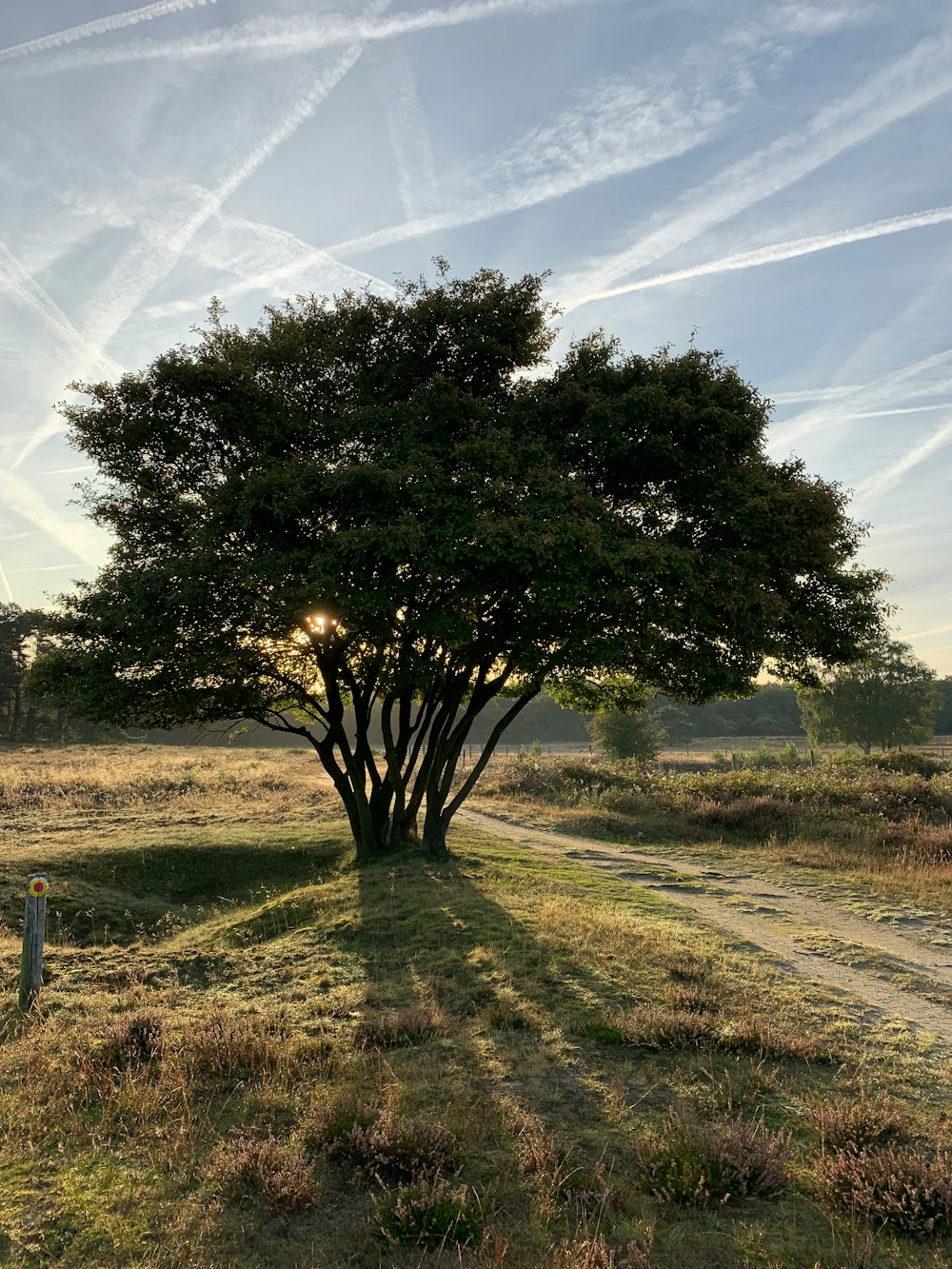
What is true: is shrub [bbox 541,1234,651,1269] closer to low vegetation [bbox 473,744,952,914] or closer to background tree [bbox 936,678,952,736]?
low vegetation [bbox 473,744,952,914]

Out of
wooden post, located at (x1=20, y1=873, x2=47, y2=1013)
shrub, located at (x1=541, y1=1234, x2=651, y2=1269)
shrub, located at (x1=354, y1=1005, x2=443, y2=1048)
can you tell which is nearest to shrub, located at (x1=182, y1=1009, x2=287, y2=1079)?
shrub, located at (x1=354, y1=1005, x2=443, y2=1048)

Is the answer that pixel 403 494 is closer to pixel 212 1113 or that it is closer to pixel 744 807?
pixel 212 1113

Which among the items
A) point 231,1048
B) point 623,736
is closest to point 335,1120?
point 231,1048

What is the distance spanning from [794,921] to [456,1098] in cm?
1003

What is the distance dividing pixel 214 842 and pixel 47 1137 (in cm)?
1838

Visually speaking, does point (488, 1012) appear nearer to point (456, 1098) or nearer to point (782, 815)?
point (456, 1098)

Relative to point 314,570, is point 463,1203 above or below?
below

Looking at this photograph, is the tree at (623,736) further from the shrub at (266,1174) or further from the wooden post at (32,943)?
the shrub at (266,1174)

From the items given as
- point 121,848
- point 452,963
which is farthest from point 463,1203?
point 121,848

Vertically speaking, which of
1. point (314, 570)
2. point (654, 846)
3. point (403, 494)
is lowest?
point (654, 846)

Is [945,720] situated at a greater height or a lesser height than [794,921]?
greater

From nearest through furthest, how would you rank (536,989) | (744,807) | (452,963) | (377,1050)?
(377,1050) < (536,989) < (452,963) < (744,807)

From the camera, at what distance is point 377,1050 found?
8094 mm

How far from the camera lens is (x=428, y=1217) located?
5.23 meters
